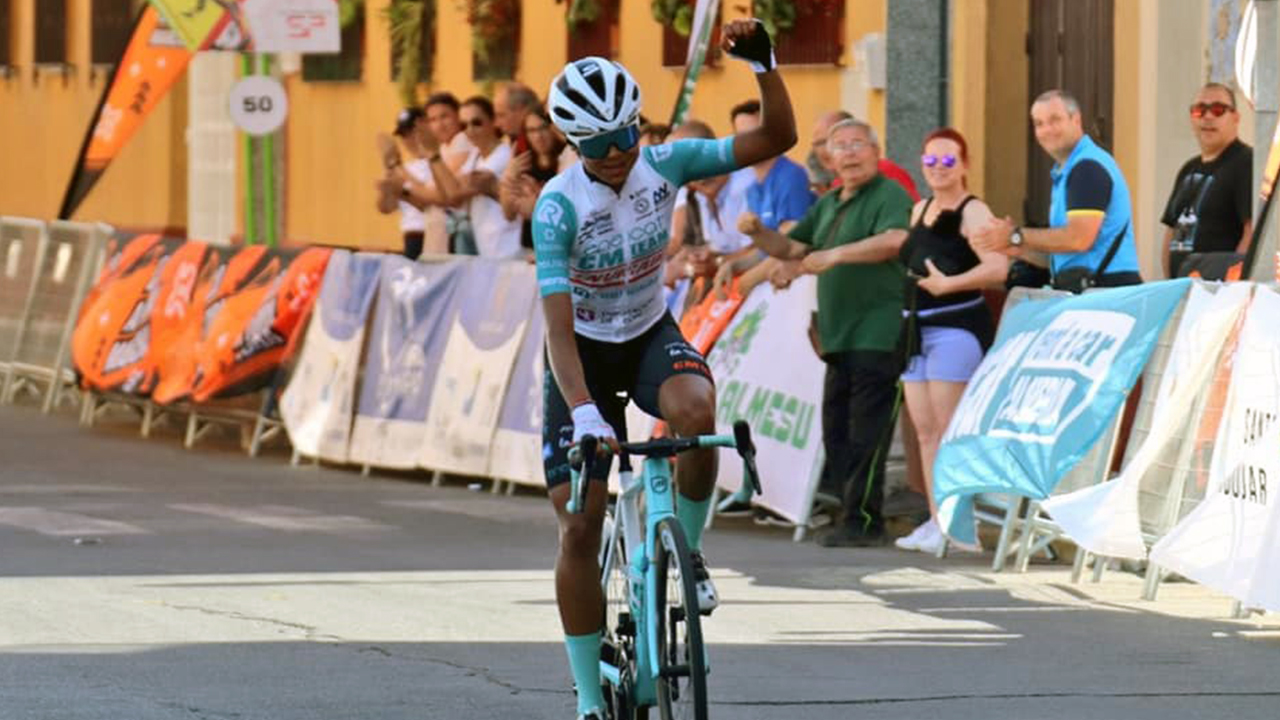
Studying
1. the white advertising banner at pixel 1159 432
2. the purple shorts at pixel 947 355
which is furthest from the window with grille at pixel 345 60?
the white advertising banner at pixel 1159 432

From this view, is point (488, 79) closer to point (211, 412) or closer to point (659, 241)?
point (211, 412)

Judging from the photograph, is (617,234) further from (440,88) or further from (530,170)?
(440,88)

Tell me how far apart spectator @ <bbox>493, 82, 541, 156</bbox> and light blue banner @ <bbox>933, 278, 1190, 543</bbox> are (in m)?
6.24

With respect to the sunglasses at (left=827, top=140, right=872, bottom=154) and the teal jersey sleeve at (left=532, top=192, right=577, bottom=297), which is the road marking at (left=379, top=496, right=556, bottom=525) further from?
the teal jersey sleeve at (left=532, top=192, right=577, bottom=297)

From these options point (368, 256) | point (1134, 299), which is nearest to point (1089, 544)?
point (1134, 299)

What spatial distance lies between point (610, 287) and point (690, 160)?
16.3 inches

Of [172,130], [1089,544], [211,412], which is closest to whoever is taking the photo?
[1089,544]

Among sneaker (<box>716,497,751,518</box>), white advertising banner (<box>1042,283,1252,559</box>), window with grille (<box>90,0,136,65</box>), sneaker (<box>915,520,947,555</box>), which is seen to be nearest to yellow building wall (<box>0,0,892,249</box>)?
window with grille (<box>90,0,136,65</box>)

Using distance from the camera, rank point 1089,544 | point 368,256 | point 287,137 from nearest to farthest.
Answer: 1. point 1089,544
2. point 368,256
3. point 287,137

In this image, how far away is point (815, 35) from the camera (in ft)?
74.1

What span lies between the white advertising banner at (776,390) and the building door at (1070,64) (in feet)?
14.5

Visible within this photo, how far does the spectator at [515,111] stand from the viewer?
20.6 meters

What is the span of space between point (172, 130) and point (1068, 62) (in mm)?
16175

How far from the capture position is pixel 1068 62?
2098 cm
